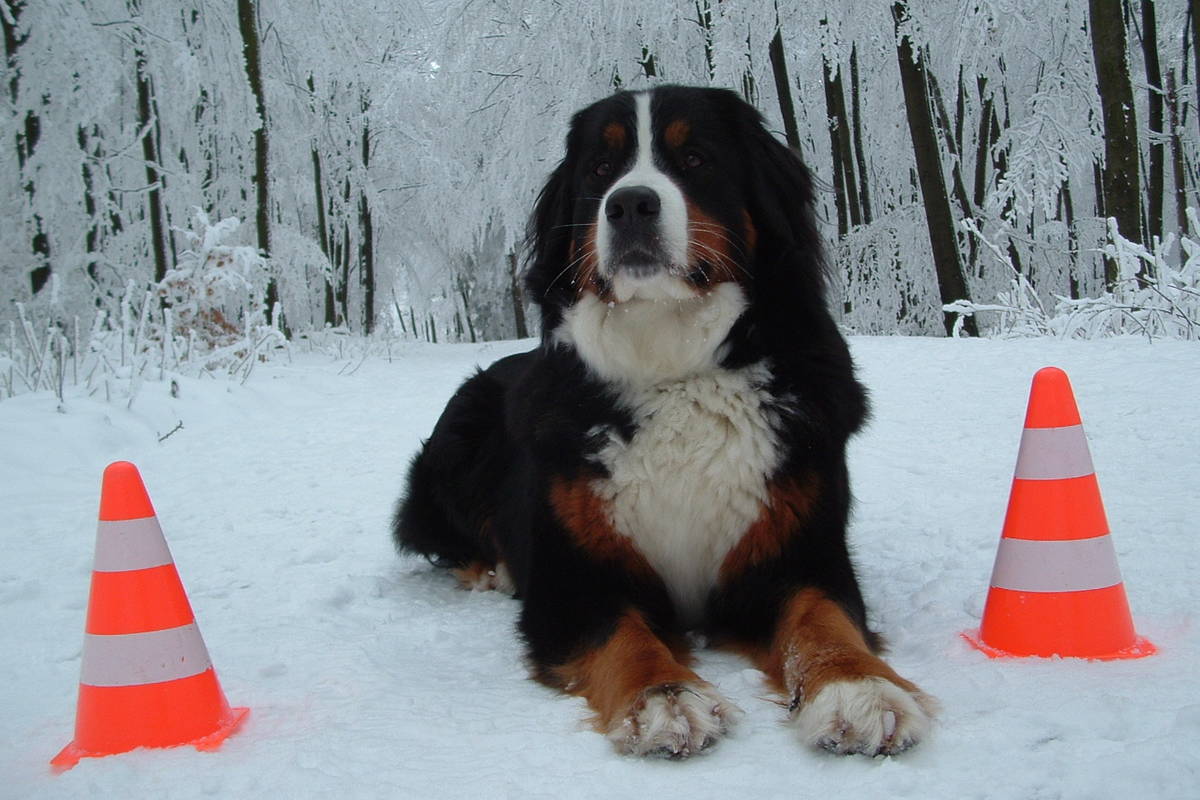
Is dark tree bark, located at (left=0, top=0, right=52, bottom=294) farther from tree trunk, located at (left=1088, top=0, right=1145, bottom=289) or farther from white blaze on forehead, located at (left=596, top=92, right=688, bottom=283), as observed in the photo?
tree trunk, located at (left=1088, top=0, right=1145, bottom=289)

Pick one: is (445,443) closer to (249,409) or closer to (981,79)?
(249,409)

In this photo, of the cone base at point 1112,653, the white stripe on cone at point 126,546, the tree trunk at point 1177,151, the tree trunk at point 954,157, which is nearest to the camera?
the white stripe on cone at point 126,546

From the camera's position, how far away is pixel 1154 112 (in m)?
13.7

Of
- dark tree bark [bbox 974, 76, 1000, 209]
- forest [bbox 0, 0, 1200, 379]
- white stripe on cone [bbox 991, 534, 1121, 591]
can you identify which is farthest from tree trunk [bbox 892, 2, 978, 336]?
white stripe on cone [bbox 991, 534, 1121, 591]

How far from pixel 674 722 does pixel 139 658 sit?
1.18 metres

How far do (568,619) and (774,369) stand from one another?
3.16ft

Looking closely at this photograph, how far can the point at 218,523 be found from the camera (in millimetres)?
4457

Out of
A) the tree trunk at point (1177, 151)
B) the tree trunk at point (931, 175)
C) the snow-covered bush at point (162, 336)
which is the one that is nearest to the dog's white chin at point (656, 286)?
the snow-covered bush at point (162, 336)

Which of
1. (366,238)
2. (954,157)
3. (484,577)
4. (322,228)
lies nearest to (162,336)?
(484,577)

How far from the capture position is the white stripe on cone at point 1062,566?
6.95 feet

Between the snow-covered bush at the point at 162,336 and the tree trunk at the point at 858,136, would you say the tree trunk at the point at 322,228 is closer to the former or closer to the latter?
the snow-covered bush at the point at 162,336

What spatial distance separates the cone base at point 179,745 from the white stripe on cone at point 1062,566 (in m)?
1.90

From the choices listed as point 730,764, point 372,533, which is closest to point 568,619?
point 730,764

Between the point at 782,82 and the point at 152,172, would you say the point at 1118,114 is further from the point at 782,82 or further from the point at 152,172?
the point at 152,172
